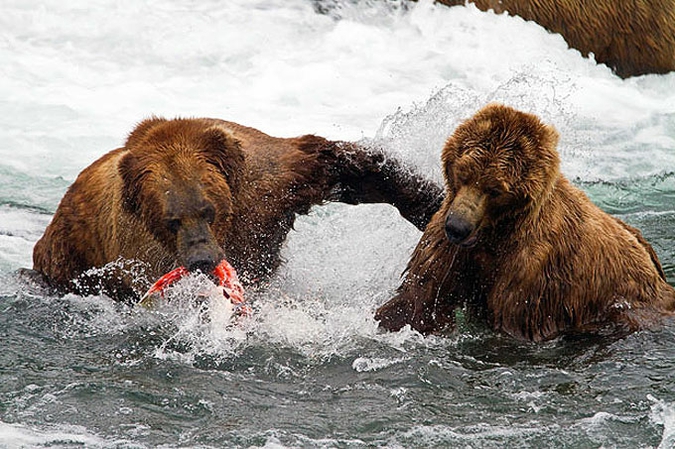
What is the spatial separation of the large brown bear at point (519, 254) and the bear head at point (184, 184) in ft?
3.94

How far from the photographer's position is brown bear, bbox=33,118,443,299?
6578 millimetres

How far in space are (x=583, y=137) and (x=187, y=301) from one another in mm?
6239

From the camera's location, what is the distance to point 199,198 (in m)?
6.50

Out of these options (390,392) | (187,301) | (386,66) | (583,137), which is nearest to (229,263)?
(187,301)

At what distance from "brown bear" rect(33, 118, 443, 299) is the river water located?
0.22m

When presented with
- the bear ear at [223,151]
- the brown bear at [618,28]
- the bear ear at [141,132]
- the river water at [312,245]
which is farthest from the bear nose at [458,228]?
the brown bear at [618,28]

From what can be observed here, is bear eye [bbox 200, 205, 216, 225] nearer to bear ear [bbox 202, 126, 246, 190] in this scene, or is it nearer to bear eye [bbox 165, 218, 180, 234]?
bear eye [bbox 165, 218, 180, 234]

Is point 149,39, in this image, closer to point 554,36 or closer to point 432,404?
point 554,36

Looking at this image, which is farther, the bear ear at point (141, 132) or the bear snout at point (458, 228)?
the bear ear at point (141, 132)

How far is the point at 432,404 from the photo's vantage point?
6285 millimetres

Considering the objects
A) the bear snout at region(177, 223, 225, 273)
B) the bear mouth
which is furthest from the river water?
the bear mouth

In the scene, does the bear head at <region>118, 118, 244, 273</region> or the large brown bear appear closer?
the large brown bear

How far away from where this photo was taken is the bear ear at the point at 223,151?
6.80 metres

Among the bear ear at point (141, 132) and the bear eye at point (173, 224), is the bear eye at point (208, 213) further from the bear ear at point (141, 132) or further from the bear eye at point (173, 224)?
the bear ear at point (141, 132)
